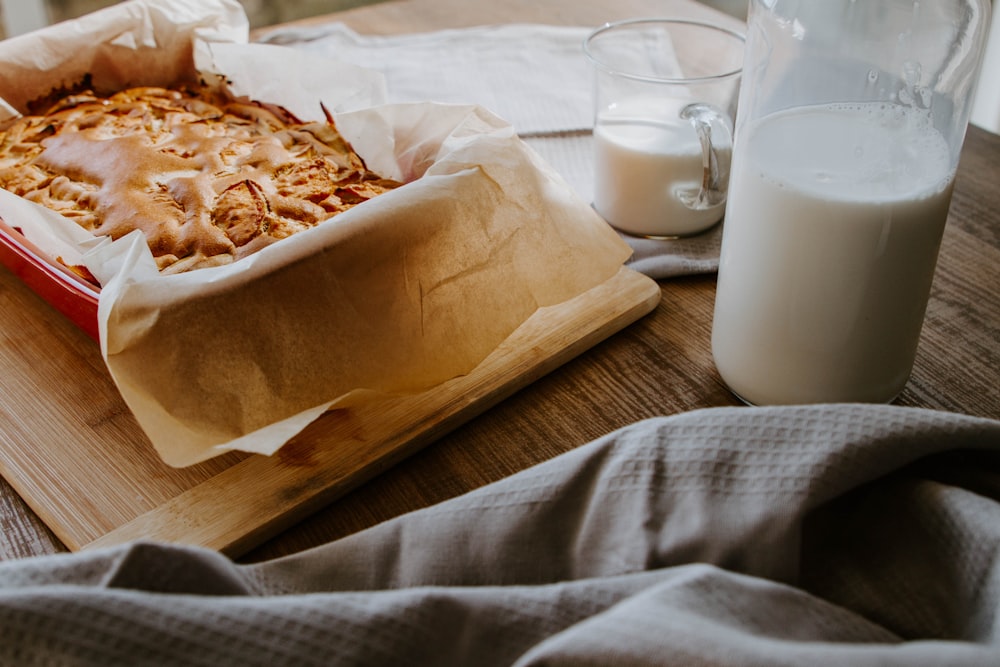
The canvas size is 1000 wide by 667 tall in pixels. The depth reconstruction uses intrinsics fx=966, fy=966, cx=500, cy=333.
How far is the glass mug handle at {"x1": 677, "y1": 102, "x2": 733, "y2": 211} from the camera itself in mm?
808

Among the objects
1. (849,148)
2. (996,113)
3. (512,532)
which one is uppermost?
(849,148)

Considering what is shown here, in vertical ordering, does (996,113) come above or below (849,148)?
below

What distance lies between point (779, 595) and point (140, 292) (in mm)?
433

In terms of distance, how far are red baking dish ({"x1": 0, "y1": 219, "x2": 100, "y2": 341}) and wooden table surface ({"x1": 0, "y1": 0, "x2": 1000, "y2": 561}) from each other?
0.10 ft

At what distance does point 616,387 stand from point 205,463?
312 millimetres

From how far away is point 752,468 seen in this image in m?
0.54

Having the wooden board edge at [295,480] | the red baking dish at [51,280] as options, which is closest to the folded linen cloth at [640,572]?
the wooden board edge at [295,480]

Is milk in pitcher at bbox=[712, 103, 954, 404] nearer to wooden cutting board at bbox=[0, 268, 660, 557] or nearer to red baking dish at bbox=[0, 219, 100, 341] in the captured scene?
wooden cutting board at bbox=[0, 268, 660, 557]

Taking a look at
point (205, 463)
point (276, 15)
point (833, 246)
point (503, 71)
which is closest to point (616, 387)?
point (833, 246)

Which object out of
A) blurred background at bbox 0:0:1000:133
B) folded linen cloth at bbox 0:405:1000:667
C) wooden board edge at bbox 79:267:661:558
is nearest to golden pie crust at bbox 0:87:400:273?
wooden board edge at bbox 79:267:661:558

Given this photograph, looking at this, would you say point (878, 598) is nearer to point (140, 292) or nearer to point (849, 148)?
point (849, 148)

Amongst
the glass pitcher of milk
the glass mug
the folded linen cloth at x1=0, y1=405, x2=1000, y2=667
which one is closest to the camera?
the folded linen cloth at x1=0, y1=405, x2=1000, y2=667

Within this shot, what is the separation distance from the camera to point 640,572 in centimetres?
52

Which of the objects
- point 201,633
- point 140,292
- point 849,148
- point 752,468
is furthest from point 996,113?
point 201,633
